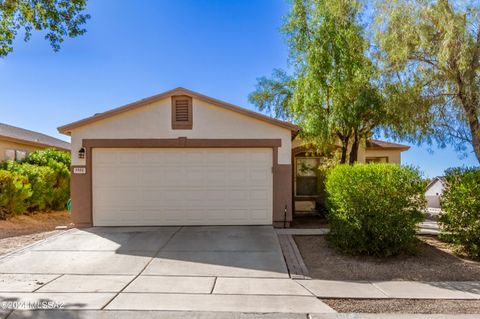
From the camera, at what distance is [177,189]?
11.2 meters

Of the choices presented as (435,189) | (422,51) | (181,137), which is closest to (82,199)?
(181,137)

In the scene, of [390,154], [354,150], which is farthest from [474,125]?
[390,154]

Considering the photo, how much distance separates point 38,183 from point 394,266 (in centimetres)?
1370

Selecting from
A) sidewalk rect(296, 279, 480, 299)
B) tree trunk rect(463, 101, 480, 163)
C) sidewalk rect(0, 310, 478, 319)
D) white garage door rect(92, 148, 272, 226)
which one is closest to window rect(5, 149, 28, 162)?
white garage door rect(92, 148, 272, 226)

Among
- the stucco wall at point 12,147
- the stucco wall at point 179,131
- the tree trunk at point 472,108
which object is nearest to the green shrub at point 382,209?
the tree trunk at point 472,108

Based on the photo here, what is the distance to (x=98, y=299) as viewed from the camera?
17.7 feet

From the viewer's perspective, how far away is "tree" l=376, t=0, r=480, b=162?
358 inches

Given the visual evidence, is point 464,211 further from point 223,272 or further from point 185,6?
point 185,6

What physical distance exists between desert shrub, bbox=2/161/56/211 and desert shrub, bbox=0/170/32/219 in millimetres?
546

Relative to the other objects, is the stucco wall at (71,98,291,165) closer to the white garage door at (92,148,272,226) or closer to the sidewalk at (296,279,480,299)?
the white garage door at (92,148,272,226)

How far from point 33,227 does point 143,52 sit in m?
7.62

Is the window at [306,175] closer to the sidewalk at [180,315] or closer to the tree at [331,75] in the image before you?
the tree at [331,75]

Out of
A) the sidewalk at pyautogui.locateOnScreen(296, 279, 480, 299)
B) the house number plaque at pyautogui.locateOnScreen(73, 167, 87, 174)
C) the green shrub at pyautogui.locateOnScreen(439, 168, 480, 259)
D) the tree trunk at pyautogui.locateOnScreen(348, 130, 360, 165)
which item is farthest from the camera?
the tree trunk at pyautogui.locateOnScreen(348, 130, 360, 165)

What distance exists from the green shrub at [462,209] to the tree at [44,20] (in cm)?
982
